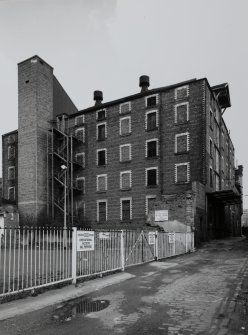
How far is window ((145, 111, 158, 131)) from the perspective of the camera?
3731 centimetres

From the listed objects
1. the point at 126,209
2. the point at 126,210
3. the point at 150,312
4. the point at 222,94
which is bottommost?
the point at 150,312

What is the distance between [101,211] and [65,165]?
7541 millimetres

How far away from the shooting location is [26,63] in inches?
1697

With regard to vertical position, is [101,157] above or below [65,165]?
above

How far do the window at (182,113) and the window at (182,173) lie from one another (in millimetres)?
4693

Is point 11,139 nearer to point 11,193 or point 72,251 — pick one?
point 11,193

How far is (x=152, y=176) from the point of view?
3706cm

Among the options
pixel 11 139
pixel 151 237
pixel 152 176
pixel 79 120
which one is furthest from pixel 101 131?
pixel 151 237

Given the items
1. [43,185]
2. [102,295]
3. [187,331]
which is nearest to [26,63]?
[43,185]

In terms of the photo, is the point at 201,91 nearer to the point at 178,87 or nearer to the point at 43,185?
the point at 178,87

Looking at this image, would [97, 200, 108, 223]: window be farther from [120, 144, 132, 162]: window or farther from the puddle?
the puddle

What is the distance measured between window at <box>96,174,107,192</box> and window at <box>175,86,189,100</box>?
499 inches

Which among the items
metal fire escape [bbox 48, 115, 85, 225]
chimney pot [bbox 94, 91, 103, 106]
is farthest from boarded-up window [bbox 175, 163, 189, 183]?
chimney pot [bbox 94, 91, 103, 106]

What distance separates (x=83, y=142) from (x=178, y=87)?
46.8ft
